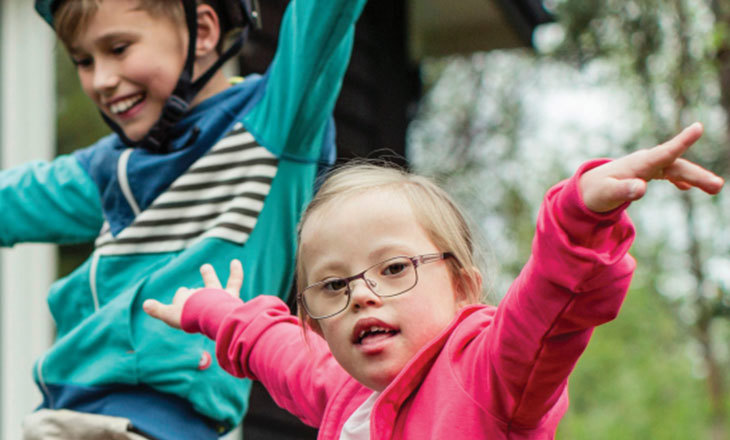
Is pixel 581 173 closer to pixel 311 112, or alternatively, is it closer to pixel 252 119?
pixel 311 112

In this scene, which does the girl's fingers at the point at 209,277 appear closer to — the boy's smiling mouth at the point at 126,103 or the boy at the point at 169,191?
the boy at the point at 169,191

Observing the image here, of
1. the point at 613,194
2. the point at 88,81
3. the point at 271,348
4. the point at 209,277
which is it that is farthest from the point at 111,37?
the point at 613,194

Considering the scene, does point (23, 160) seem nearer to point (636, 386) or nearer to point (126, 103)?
point (126, 103)

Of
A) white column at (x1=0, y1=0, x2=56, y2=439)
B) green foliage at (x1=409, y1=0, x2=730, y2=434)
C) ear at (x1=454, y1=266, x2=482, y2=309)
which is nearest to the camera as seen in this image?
ear at (x1=454, y1=266, x2=482, y2=309)

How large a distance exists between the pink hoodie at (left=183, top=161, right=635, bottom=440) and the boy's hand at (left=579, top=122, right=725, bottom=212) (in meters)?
0.02

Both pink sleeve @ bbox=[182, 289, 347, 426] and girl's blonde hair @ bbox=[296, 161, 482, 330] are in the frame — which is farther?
pink sleeve @ bbox=[182, 289, 347, 426]

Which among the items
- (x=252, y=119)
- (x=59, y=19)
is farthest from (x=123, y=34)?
(x=252, y=119)

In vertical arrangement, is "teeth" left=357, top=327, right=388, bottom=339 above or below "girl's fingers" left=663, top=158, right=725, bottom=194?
below

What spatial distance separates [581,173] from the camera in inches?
43.3

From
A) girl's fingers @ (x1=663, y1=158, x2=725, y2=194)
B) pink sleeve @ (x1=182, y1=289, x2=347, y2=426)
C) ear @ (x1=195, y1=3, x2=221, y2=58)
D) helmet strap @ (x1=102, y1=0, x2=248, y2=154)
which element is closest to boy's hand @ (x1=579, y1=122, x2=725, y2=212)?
girl's fingers @ (x1=663, y1=158, x2=725, y2=194)

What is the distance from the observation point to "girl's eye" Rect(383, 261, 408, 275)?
1469 millimetres

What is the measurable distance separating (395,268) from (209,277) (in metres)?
0.61

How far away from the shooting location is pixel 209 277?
1.96 metres

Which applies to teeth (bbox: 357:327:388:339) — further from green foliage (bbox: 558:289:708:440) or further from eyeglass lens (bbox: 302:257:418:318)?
green foliage (bbox: 558:289:708:440)
